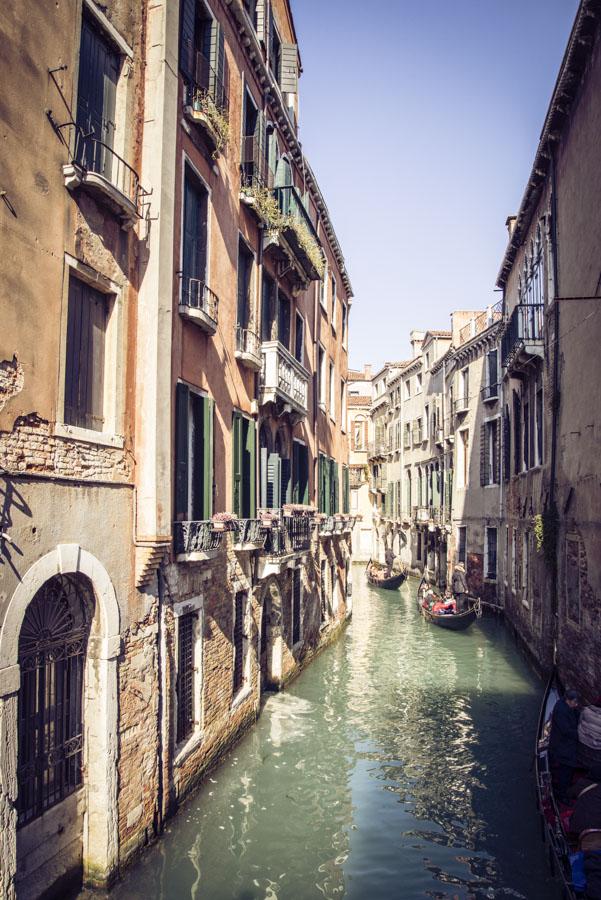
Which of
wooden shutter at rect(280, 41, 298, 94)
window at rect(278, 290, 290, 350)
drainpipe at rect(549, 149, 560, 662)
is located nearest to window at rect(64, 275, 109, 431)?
window at rect(278, 290, 290, 350)

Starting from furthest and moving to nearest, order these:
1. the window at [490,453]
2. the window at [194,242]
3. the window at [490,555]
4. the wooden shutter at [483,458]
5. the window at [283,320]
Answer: the wooden shutter at [483,458]
the window at [490,555]
the window at [490,453]
the window at [283,320]
the window at [194,242]

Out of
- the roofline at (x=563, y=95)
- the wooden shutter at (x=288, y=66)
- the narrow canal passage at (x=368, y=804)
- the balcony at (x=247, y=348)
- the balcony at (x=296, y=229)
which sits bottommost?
the narrow canal passage at (x=368, y=804)

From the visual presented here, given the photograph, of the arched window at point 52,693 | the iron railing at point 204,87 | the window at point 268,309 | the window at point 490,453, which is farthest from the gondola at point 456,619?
the arched window at point 52,693

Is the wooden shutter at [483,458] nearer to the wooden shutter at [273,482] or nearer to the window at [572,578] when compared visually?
the window at [572,578]

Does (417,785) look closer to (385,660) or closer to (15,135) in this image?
(385,660)

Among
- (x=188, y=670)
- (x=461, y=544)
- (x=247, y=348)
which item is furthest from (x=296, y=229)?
(x=461, y=544)

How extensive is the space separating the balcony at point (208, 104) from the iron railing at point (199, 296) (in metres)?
1.75

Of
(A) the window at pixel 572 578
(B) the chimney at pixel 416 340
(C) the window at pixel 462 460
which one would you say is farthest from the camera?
(B) the chimney at pixel 416 340

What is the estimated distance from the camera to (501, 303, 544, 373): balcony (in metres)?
14.2

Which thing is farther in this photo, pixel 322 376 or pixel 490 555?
pixel 490 555

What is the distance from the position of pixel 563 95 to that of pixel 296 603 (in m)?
10.0

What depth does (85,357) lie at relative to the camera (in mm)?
6305

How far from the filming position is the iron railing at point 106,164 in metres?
5.91

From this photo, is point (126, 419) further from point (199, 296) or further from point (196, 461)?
point (199, 296)
